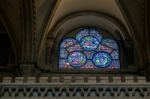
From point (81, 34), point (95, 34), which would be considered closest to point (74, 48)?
point (81, 34)

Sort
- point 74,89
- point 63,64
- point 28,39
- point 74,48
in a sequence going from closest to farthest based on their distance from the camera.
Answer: point 74,89 < point 28,39 < point 63,64 < point 74,48

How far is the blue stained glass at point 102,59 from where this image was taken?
1653 centimetres

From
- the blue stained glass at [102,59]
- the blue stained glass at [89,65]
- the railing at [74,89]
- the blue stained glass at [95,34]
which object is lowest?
the railing at [74,89]

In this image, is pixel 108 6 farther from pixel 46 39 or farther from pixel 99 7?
pixel 46 39

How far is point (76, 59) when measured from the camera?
16.7 m

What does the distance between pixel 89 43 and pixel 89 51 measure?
1.71 ft

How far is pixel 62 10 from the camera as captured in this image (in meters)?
16.4

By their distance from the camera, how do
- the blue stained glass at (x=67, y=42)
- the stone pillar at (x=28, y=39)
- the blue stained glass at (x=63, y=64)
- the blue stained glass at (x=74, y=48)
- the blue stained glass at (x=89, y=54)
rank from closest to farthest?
the stone pillar at (x=28, y=39) < the blue stained glass at (x=63, y=64) < the blue stained glass at (x=89, y=54) < the blue stained glass at (x=74, y=48) < the blue stained glass at (x=67, y=42)

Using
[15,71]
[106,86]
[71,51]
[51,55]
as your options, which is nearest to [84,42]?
[71,51]

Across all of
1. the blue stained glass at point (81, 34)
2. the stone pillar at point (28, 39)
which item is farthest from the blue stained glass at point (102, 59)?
the stone pillar at point (28, 39)

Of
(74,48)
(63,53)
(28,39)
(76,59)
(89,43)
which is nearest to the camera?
(28,39)

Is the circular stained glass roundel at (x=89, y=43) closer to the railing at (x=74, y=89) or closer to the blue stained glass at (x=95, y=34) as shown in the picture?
the blue stained glass at (x=95, y=34)

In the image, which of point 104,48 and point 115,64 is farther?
point 104,48

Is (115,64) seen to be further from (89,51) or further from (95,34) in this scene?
(95,34)
